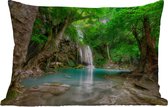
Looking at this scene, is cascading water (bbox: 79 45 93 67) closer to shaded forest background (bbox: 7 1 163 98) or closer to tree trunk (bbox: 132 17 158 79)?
shaded forest background (bbox: 7 1 163 98)

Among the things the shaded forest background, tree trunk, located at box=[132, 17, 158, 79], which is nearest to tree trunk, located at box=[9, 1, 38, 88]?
the shaded forest background

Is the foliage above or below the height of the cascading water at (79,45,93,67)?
above

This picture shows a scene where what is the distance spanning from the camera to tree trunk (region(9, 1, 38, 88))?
2344 millimetres

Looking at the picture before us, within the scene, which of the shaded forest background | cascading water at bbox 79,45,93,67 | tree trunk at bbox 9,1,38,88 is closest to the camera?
tree trunk at bbox 9,1,38,88

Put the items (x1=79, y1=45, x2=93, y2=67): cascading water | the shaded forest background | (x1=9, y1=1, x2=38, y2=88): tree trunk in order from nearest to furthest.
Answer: (x1=9, y1=1, x2=38, y2=88): tree trunk
the shaded forest background
(x1=79, y1=45, x2=93, y2=67): cascading water

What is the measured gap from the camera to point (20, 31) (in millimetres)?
2395

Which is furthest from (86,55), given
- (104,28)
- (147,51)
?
(147,51)

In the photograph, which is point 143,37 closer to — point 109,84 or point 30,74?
point 109,84

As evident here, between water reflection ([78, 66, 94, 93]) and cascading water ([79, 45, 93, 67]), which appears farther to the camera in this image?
cascading water ([79, 45, 93, 67])

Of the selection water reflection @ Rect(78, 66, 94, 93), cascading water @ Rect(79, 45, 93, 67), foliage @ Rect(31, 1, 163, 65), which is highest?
foliage @ Rect(31, 1, 163, 65)

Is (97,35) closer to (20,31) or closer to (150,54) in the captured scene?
(150,54)

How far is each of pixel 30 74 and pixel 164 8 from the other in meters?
1.33

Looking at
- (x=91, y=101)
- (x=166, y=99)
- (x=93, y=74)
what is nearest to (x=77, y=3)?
(x=93, y=74)

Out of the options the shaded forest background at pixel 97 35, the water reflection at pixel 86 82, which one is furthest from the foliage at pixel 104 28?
the water reflection at pixel 86 82
